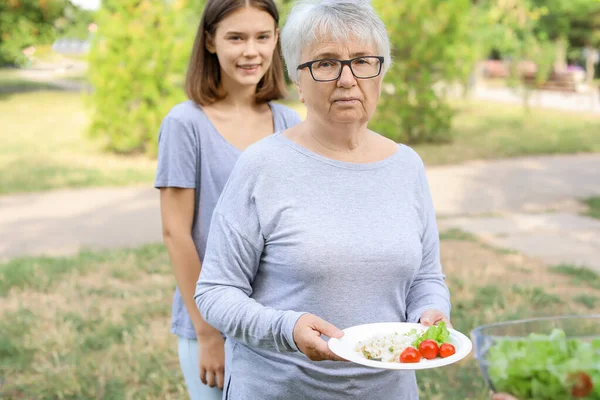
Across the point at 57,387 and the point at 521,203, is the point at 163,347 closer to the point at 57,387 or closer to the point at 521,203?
the point at 57,387

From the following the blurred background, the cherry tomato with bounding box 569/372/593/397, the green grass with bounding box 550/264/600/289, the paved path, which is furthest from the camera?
the paved path

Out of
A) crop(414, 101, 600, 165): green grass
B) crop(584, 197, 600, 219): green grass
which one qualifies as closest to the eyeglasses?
crop(584, 197, 600, 219): green grass

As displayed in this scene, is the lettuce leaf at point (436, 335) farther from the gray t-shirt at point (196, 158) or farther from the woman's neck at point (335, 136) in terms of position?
the gray t-shirt at point (196, 158)

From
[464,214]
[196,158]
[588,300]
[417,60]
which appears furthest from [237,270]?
[417,60]

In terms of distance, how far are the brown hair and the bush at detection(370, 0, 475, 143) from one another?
10.6 m

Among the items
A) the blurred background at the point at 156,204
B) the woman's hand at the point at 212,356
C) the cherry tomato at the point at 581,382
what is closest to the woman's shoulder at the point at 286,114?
the woman's hand at the point at 212,356

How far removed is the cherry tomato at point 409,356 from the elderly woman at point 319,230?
22 centimetres

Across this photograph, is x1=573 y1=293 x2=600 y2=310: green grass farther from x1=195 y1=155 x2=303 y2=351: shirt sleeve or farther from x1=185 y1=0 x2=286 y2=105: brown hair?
x1=195 y1=155 x2=303 y2=351: shirt sleeve

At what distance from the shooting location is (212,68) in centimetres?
259

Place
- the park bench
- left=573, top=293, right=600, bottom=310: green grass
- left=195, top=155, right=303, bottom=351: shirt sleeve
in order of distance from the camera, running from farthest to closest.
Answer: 1. the park bench
2. left=573, top=293, right=600, bottom=310: green grass
3. left=195, top=155, right=303, bottom=351: shirt sleeve

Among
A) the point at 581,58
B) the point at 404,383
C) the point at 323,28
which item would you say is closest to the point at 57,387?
the point at 404,383

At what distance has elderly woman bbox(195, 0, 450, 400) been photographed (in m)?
1.95

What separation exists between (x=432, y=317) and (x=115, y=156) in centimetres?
1135

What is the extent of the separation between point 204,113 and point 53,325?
10.3 feet
